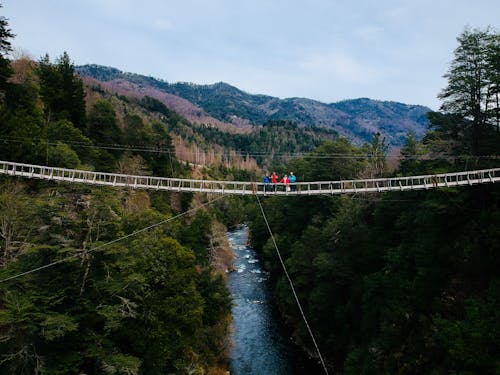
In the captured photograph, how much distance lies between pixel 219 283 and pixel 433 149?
16.1 m

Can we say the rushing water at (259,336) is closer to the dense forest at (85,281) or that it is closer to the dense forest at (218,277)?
the dense forest at (218,277)

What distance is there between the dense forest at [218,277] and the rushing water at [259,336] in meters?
1.27

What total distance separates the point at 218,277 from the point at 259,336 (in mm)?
5733

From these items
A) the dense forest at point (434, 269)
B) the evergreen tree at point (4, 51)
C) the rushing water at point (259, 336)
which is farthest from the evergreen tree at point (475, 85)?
the evergreen tree at point (4, 51)

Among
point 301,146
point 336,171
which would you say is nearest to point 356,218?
point 336,171

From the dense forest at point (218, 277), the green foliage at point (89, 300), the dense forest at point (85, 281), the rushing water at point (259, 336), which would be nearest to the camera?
the green foliage at point (89, 300)

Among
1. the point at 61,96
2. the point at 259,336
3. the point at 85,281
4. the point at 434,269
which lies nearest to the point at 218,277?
the point at 259,336

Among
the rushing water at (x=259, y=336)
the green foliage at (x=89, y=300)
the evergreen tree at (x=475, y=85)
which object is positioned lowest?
the rushing water at (x=259, y=336)

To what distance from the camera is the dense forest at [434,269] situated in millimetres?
15320

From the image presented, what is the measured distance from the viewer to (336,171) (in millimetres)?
40812

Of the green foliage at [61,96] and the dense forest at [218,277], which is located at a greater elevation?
the green foliage at [61,96]

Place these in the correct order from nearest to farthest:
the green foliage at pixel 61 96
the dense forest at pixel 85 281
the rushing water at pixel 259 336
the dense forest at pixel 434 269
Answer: the dense forest at pixel 85 281
the dense forest at pixel 434 269
the rushing water at pixel 259 336
the green foliage at pixel 61 96

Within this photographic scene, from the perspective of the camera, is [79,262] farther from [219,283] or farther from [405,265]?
[405,265]

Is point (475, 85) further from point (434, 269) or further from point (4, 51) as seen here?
point (4, 51)
